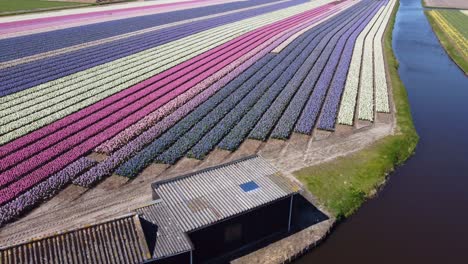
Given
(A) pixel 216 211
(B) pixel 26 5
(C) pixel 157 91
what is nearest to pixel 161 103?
(C) pixel 157 91

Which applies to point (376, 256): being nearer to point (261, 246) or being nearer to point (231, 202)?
point (261, 246)

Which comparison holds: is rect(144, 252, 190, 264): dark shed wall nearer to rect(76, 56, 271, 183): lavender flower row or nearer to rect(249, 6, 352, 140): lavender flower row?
rect(76, 56, 271, 183): lavender flower row

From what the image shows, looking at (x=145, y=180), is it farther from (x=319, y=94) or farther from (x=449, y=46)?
(x=449, y=46)

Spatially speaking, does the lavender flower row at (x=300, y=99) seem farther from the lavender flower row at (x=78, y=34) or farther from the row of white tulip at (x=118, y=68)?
the lavender flower row at (x=78, y=34)

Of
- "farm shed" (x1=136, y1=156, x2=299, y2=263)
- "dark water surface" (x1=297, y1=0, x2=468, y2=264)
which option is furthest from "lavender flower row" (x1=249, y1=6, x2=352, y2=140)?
"dark water surface" (x1=297, y1=0, x2=468, y2=264)

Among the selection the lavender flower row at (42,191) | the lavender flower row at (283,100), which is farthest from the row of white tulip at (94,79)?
the lavender flower row at (283,100)

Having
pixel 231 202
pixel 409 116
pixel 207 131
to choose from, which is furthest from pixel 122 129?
pixel 409 116
